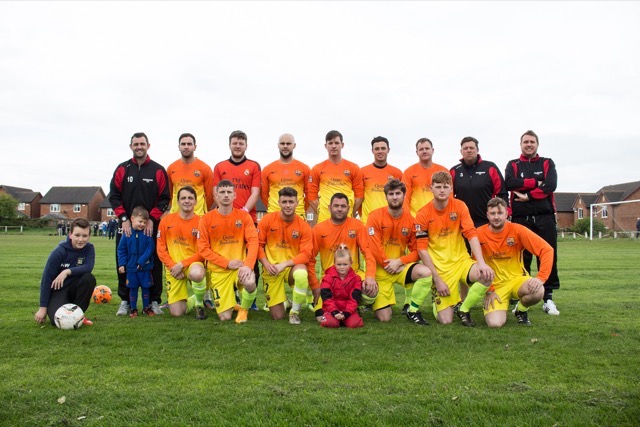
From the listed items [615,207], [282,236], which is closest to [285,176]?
[282,236]

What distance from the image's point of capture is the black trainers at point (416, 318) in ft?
18.7

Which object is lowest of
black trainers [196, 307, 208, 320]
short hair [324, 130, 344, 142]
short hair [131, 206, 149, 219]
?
black trainers [196, 307, 208, 320]

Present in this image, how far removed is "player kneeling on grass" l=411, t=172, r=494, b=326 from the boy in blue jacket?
351 centimetres

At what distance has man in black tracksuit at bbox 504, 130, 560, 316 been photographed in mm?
6707

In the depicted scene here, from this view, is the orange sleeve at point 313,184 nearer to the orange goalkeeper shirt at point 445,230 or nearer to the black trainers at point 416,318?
the orange goalkeeper shirt at point 445,230

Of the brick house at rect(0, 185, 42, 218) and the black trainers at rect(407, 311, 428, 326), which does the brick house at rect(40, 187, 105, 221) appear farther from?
the black trainers at rect(407, 311, 428, 326)

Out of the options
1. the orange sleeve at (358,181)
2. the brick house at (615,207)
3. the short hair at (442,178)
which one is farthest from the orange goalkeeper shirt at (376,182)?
the brick house at (615,207)

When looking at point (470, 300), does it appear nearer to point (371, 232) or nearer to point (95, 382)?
point (371, 232)

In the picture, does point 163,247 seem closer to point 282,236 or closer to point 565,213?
point 282,236

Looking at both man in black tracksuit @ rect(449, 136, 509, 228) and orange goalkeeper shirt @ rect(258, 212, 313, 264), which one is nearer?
orange goalkeeper shirt @ rect(258, 212, 313, 264)

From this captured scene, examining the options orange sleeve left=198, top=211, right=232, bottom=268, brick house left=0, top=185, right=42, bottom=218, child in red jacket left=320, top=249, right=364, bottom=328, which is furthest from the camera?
brick house left=0, top=185, right=42, bottom=218

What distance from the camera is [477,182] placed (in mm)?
6844

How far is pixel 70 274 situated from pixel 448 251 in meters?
4.62

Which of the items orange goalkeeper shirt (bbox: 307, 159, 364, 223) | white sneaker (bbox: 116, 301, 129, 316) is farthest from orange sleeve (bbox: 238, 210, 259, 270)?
white sneaker (bbox: 116, 301, 129, 316)
